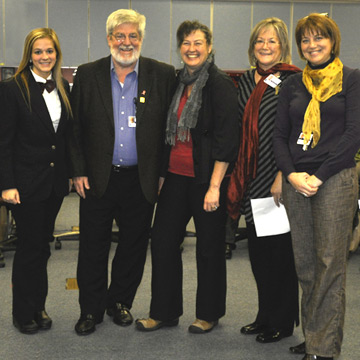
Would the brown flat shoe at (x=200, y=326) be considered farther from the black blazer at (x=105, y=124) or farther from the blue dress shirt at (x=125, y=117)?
the blue dress shirt at (x=125, y=117)

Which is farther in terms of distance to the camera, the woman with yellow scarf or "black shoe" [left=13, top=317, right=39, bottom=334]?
"black shoe" [left=13, top=317, right=39, bottom=334]

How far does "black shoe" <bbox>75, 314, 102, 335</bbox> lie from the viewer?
299 centimetres

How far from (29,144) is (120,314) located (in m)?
1.06

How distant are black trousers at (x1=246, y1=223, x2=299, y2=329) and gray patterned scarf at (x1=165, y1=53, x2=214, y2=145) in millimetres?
577

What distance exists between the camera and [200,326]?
3.04 m

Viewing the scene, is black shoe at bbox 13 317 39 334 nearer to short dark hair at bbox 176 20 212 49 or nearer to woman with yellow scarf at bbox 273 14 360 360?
woman with yellow scarf at bbox 273 14 360 360

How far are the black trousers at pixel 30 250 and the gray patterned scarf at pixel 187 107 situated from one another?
73 cm

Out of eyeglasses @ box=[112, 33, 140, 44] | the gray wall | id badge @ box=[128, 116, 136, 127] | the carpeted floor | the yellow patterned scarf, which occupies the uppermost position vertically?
the gray wall

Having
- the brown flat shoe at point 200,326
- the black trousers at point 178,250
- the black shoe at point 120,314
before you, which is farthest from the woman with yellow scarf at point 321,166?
the black shoe at point 120,314

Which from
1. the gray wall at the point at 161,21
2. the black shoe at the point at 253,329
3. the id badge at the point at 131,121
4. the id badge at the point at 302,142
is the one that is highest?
the gray wall at the point at 161,21

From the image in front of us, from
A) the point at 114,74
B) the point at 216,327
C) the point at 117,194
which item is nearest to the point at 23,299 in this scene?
the point at 117,194

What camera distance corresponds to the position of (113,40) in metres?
2.88

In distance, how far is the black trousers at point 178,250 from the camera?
2.92 metres

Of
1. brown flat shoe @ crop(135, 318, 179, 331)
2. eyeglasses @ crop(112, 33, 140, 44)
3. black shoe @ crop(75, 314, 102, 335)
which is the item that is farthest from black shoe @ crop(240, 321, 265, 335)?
eyeglasses @ crop(112, 33, 140, 44)
